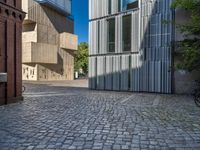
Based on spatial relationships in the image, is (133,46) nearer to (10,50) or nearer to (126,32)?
(126,32)

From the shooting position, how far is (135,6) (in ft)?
58.9

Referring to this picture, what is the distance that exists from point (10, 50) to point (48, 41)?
27.2m

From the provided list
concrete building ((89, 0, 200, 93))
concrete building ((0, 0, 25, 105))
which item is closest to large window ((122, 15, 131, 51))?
concrete building ((89, 0, 200, 93))

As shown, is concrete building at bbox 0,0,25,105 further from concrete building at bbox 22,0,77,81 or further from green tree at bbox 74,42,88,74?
green tree at bbox 74,42,88,74

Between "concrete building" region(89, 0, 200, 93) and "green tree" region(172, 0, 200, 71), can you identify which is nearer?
"green tree" region(172, 0, 200, 71)

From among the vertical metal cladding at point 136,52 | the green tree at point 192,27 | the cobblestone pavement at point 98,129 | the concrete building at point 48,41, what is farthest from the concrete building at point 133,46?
the concrete building at point 48,41

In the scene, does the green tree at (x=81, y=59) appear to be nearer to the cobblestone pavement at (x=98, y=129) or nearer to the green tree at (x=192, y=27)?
the green tree at (x=192, y=27)

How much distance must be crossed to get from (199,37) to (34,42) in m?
24.9

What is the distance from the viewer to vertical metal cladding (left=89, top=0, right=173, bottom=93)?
16.3 meters

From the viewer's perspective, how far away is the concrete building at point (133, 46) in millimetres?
16203

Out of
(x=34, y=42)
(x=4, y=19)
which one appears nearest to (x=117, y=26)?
(x=4, y=19)

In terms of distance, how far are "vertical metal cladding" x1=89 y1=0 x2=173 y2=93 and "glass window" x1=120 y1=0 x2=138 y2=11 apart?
0.38 m

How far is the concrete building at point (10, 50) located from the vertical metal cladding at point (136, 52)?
8531mm

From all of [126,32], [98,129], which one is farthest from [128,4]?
[98,129]
